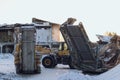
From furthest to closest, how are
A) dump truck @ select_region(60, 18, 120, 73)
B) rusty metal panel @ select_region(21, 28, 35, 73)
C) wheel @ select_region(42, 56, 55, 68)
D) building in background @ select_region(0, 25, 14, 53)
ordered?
building in background @ select_region(0, 25, 14, 53)
wheel @ select_region(42, 56, 55, 68)
rusty metal panel @ select_region(21, 28, 35, 73)
dump truck @ select_region(60, 18, 120, 73)

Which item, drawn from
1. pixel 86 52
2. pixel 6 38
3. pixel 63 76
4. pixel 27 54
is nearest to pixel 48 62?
pixel 27 54

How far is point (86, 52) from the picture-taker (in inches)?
932

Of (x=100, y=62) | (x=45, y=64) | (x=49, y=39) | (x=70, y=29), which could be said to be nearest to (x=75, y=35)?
(x=70, y=29)

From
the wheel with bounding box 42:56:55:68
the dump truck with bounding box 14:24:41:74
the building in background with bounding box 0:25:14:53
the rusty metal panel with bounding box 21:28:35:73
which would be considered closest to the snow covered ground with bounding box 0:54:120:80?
the dump truck with bounding box 14:24:41:74

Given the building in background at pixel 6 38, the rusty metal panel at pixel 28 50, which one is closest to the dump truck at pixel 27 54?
the rusty metal panel at pixel 28 50

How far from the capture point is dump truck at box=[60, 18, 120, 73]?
2347 centimetres

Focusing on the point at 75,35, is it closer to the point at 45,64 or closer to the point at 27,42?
the point at 27,42

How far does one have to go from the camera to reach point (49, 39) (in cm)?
6612

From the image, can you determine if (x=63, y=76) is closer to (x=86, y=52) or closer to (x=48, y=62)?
(x=86, y=52)

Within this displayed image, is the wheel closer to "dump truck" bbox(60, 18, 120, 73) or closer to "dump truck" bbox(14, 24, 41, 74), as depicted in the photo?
"dump truck" bbox(60, 18, 120, 73)

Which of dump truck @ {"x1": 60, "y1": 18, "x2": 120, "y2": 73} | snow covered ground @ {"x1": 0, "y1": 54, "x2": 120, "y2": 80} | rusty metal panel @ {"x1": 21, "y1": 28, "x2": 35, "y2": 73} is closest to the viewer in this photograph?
snow covered ground @ {"x1": 0, "y1": 54, "x2": 120, "y2": 80}

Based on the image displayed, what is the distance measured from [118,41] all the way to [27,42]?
6105 mm

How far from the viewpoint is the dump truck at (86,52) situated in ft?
77.0

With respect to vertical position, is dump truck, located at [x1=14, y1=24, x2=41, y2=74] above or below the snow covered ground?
above
